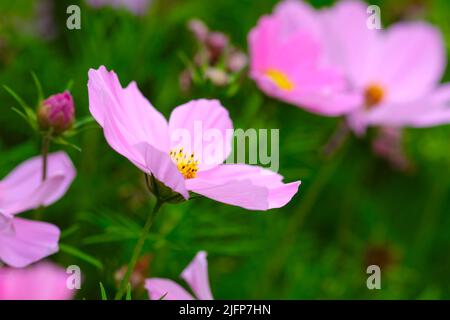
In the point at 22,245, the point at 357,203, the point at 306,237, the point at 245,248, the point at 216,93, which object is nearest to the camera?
the point at 22,245

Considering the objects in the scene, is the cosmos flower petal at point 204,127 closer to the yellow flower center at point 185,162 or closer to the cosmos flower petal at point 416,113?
Answer: the yellow flower center at point 185,162

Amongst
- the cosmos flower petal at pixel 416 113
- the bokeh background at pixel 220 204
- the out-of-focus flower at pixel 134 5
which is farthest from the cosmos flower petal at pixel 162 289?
the out-of-focus flower at pixel 134 5

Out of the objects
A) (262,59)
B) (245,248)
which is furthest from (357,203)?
(262,59)

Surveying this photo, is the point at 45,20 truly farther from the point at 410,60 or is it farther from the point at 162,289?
the point at 162,289

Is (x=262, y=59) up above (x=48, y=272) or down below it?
above

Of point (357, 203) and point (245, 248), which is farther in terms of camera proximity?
point (357, 203)

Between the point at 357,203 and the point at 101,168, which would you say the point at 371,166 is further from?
the point at 101,168
